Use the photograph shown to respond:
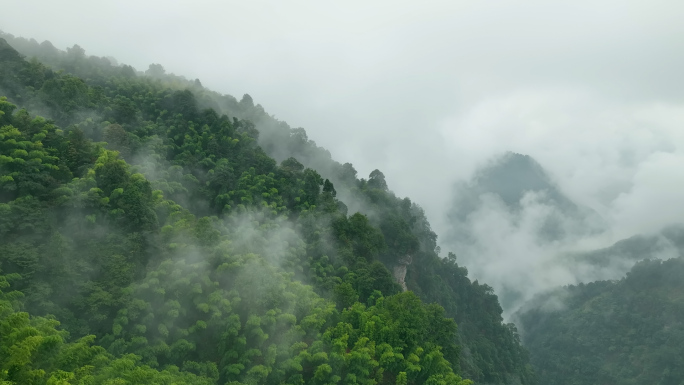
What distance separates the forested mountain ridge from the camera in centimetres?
1912

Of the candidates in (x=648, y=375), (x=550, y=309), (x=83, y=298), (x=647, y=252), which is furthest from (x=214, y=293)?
(x=647, y=252)

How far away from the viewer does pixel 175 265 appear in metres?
22.5

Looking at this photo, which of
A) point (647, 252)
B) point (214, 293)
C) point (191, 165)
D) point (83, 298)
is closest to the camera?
point (83, 298)

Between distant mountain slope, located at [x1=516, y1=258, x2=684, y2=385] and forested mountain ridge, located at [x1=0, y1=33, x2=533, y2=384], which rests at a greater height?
distant mountain slope, located at [x1=516, y1=258, x2=684, y2=385]

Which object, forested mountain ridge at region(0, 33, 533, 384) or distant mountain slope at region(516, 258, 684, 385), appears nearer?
forested mountain ridge at region(0, 33, 533, 384)

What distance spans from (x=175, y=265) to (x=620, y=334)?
6070 centimetres

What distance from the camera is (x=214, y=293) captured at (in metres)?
22.1

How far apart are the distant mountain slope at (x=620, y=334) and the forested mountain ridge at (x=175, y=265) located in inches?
1105

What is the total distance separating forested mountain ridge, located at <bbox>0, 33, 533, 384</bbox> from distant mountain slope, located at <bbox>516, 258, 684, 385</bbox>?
92.1 ft

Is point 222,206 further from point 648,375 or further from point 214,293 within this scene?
point 648,375

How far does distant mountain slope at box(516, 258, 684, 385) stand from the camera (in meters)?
58.1

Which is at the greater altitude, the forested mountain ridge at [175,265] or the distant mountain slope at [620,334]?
the distant mountain slope at [620,334]

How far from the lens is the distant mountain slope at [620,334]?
191 ft

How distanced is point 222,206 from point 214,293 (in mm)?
13282
